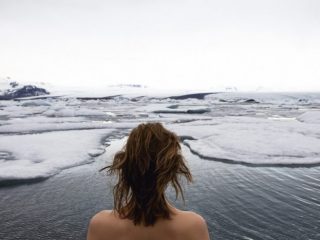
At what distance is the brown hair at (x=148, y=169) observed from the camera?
1462 mm

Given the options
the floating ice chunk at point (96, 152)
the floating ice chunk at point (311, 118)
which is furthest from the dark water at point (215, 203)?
the floating ice chunk at point (311, 118)

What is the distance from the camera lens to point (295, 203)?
6.05m

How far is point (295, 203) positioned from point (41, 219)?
13.2 feet

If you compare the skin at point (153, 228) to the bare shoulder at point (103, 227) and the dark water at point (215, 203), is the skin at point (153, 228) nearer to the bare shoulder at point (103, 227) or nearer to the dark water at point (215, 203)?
the bare shoulder at point (103, 227)

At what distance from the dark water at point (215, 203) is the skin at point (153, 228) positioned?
11.8ft

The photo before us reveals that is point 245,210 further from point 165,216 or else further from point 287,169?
point 165,216

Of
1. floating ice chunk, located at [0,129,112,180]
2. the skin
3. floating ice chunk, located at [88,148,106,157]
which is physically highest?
the skin

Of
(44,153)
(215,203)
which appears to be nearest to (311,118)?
(44,153)

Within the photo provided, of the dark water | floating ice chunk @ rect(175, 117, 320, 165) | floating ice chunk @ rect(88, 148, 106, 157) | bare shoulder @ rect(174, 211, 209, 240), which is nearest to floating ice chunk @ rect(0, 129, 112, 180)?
floating ice chunk @ rect(88, 148, 106, 157)

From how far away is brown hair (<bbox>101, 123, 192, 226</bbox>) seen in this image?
146 cm

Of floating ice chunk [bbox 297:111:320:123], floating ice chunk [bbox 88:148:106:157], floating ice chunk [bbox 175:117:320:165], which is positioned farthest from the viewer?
floating ice chunk [bbox 297:111:320:123]

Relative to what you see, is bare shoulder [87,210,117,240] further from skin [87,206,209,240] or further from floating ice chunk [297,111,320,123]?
floating ice chunk [297,111,320,123]

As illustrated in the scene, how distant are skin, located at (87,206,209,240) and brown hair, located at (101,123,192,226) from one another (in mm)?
27

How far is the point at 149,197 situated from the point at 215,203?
4.76 meters
